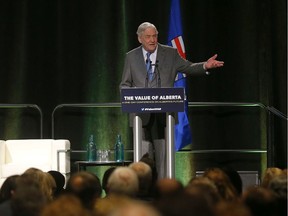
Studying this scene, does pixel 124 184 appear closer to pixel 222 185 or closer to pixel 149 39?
pixel 222 185

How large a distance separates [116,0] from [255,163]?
2.86m

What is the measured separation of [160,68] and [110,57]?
132 inches

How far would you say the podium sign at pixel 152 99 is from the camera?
6285 millimetres

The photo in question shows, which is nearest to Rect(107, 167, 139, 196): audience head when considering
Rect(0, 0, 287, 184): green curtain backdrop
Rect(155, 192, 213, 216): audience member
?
Rect(155, 192, 213, 216): audience member

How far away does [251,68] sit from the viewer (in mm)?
9922

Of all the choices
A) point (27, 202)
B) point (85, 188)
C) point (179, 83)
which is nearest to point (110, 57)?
point (179, 83)

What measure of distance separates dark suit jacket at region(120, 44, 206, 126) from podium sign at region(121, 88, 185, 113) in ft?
1.14

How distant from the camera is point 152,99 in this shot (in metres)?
6.30

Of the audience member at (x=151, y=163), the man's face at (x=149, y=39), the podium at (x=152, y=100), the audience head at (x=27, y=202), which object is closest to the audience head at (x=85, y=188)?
the audience head at (x=27, y=202)

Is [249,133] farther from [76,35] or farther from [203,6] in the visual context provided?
[76,35]

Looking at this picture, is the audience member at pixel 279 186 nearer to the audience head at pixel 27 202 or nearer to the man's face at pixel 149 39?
the audience head at pixel 27 202

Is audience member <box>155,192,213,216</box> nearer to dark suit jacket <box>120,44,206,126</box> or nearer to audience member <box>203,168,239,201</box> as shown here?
audience member <box>203,168,239,201</box>

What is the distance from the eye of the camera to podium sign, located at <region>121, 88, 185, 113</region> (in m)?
6.29

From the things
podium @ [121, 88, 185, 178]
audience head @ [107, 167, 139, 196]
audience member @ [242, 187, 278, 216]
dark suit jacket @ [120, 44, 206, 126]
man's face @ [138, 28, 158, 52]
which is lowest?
audience member @ [242, 187, 278, 216]
